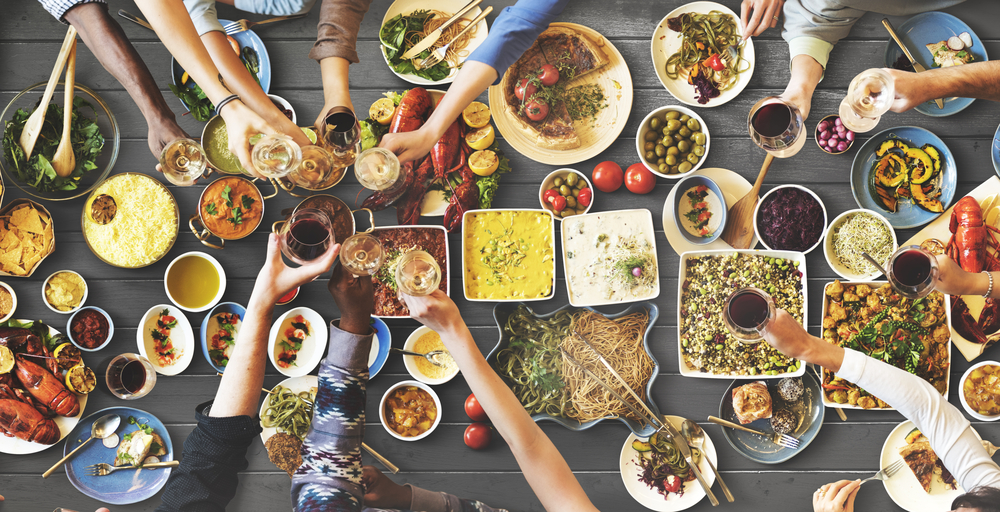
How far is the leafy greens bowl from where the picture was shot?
8.52 feet

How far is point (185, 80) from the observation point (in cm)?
269

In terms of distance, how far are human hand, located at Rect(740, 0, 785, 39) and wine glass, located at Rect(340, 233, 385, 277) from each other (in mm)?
2118

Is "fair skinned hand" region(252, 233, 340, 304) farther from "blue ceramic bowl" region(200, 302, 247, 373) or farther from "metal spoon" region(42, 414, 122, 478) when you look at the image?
"metal spoon" region(42, 414, 122, 478)

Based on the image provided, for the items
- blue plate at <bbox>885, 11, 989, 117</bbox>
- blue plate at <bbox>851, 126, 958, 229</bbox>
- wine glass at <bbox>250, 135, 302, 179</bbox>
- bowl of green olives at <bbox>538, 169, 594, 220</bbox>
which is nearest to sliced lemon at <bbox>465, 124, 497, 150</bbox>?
bowl of green olives at <bbox>538, 169, 594, 220</bbox>

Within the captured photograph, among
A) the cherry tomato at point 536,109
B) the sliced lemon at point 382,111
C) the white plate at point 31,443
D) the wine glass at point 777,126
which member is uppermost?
the sliced lemon at point 382,111

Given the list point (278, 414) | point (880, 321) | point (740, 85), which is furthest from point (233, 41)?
point (880, 321)

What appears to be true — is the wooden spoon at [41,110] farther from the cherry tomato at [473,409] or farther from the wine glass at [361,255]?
the cherry tomato at [473,409]

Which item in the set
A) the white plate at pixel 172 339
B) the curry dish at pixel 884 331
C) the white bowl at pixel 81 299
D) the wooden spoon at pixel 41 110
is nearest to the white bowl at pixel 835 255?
the curry dish at pixel 884 331

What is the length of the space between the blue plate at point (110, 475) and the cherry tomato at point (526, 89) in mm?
2493

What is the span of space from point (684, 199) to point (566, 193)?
615 millimetres

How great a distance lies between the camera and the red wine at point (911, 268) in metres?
2.33

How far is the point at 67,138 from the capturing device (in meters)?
2.55

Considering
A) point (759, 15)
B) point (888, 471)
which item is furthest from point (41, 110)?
point (888, 471)

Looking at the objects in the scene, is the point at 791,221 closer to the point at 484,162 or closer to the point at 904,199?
the point at 904,199
